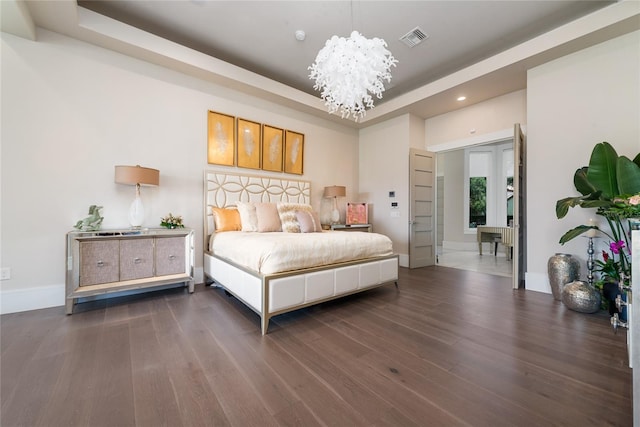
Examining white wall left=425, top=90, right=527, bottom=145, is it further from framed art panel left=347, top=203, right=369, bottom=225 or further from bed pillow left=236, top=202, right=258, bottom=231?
bed pillow left=236, top=202, right=258, bottom=231

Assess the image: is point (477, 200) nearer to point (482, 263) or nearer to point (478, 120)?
point (482, 263)

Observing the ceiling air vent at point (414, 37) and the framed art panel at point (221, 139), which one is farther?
the framed art panel at point (221, 139)

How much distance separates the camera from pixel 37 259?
275cm

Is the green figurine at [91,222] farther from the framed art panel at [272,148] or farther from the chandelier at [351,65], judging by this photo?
the chandelier at [351,65]

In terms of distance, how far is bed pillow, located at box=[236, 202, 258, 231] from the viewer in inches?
141

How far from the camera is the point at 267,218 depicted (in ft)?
11.8

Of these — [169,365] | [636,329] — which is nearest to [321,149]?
[169,365]

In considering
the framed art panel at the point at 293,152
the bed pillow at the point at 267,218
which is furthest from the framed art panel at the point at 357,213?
the bed pillow at the point at 267,218

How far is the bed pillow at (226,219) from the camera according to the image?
3643mm

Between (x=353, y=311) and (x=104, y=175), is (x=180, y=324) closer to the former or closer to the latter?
(x=353, y=311)

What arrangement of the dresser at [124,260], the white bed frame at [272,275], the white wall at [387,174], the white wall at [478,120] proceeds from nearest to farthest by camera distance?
the white bed frame at [272,275] → the dresser at [124,260] → the white wall at [478,120] → the white wall at [387,174]

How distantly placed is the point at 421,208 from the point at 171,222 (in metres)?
4.56

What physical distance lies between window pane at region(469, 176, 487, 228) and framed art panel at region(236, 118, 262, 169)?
22.4 feet

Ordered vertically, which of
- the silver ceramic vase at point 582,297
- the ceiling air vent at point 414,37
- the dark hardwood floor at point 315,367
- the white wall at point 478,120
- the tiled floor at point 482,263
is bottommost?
the tiled floor at point 482,263
